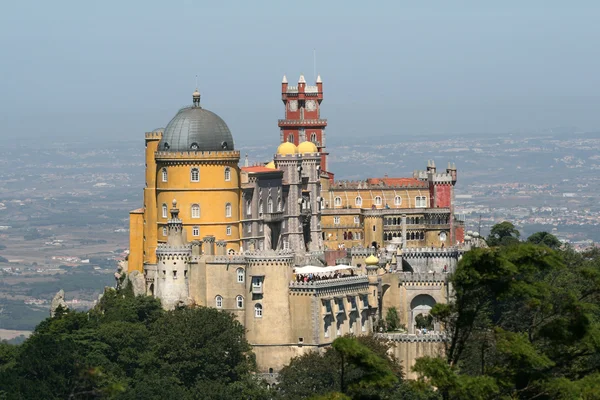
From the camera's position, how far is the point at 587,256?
154m

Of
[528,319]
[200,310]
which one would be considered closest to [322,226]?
[200,310]

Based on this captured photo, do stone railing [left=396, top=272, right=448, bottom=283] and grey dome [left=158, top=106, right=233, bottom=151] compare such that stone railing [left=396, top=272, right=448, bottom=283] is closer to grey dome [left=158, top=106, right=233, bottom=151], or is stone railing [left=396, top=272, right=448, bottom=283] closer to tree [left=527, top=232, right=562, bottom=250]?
grey dome [left=158, top=106, right=233, bottom=151]

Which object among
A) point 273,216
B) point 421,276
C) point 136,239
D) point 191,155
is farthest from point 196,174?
point 421,276

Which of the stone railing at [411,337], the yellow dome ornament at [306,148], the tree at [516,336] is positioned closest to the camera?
the tree at [516,336]

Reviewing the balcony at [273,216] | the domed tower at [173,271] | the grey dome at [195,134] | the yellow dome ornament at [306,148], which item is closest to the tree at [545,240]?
the yellow dome ornament at [306,148]

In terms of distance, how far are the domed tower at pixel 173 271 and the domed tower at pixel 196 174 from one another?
5.68m

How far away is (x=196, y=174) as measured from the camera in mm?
123562

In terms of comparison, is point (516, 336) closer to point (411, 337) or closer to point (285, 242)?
point (411, 337)

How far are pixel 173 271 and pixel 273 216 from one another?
16.2 metres

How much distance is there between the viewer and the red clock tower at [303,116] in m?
156

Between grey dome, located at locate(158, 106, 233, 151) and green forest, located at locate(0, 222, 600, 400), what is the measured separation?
11.2 meters

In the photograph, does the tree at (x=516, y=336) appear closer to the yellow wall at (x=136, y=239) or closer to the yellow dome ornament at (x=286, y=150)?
the yellow wall at (x=136, y=239)

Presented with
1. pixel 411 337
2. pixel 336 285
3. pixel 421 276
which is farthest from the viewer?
pixel 421 276

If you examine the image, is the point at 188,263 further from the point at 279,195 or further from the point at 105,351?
the point at 279,195
